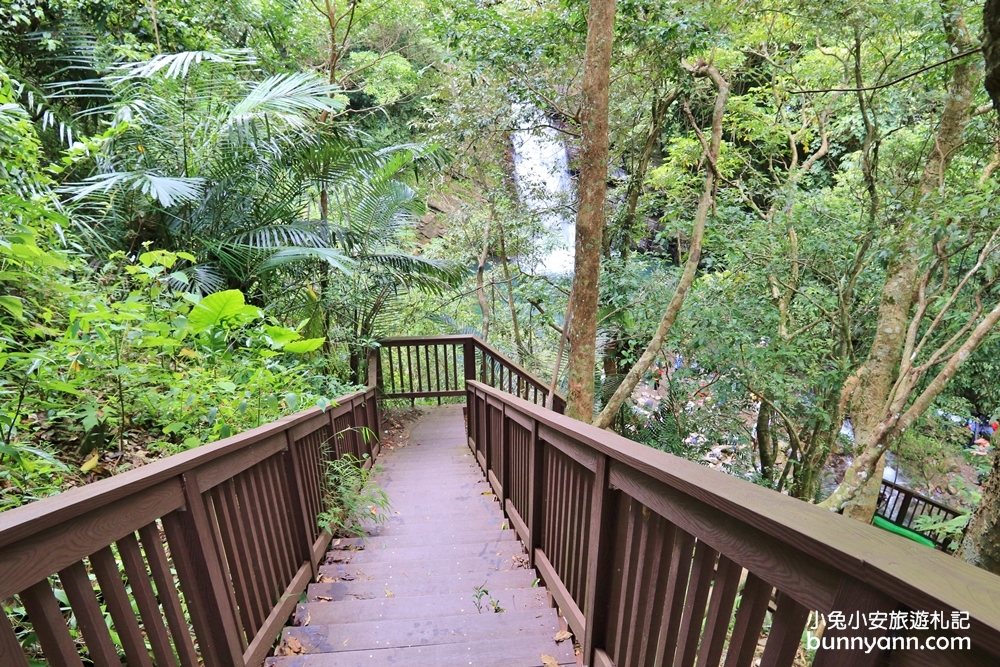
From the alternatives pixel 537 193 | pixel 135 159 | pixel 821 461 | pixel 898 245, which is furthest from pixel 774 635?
pixel 537 193

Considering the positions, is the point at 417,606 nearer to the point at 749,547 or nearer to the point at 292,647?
the point at 292,647

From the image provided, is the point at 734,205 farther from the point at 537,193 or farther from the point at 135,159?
the point at 135,159

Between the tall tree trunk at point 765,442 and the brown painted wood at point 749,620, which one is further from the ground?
the brown painted wood at point 749,620

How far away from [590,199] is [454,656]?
132 inches

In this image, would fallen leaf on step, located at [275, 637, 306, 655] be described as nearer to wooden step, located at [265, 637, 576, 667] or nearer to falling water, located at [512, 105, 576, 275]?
wooden step, located at [265, 637, 576, 667]

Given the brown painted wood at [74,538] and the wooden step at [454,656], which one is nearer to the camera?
the brown painted wood at [74,538]

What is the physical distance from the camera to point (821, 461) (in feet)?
18.6

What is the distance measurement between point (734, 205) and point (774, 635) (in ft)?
22.4

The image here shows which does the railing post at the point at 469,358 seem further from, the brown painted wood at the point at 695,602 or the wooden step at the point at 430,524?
the brown painted wood at the point at 695,602

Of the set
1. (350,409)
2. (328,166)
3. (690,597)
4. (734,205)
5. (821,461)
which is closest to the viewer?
(690,597)

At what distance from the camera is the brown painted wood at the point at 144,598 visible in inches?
43.4

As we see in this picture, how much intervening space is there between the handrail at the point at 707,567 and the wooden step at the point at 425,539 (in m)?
0.87

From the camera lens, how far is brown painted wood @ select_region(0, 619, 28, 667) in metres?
0.76

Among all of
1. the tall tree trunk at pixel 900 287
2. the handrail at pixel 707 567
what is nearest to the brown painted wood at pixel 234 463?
the handrail at pixel 707 567
